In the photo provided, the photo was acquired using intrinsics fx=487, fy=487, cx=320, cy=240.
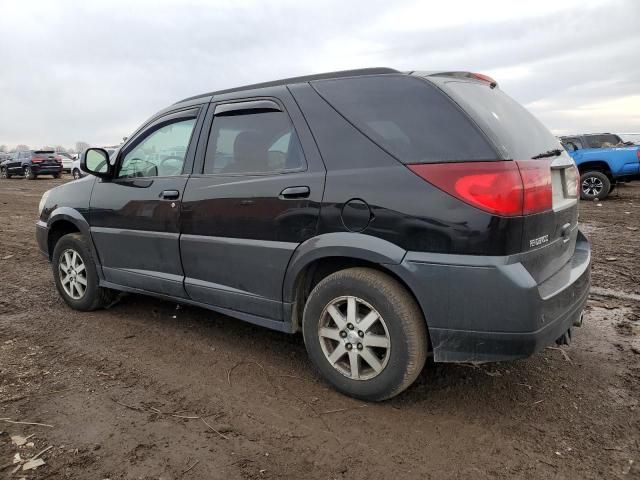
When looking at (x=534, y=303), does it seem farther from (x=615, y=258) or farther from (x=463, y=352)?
(x=615, y=258)

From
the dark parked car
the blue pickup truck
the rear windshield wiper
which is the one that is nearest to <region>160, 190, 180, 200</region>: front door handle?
the rear windshield wiper

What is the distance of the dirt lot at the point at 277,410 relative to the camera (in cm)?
229

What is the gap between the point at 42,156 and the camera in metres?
27.0

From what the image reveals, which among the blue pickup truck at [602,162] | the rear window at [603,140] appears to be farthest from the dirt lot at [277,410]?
the rear window at [603,140]

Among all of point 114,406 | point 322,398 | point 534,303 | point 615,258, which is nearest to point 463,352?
point 534,303

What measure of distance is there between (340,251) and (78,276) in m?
2.89

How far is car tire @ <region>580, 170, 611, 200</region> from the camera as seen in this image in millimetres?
13188

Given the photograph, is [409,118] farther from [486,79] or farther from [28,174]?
[28,174]

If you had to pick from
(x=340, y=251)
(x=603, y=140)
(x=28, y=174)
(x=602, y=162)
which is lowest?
(x=28, y=174)

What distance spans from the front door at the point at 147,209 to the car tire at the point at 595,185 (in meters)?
12.6

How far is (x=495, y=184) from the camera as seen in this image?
7.64 feet

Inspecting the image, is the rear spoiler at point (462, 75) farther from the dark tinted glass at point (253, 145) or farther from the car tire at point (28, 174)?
the car tire at point (28, 174)

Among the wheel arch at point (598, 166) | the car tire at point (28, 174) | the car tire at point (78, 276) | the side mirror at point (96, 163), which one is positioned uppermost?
the side mirror at point (96, 163)

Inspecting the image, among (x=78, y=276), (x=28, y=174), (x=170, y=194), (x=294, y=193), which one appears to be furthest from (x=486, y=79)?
(x=28, y=174)
